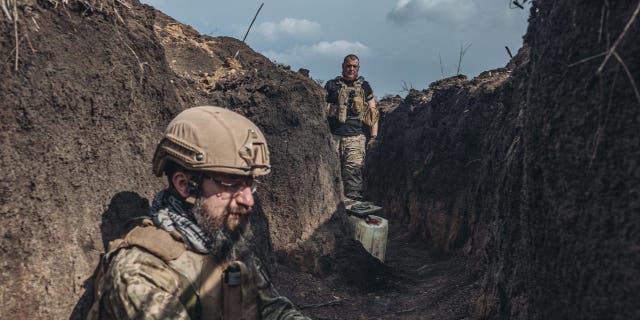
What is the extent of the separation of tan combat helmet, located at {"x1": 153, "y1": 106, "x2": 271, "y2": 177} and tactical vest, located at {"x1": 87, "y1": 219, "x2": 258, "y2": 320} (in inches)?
15.0

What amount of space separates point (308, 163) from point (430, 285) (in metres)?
2.41

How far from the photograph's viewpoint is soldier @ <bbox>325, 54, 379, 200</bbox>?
8.55 metres

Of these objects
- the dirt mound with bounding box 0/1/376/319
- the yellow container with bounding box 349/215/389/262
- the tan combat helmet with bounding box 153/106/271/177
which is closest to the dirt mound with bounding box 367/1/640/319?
the tan combat helmet with bounding box 153/106/271/177

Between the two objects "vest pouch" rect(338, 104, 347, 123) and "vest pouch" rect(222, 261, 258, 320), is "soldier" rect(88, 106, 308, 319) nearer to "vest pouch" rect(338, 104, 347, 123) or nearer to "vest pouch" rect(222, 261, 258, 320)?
"vest pouch" rect(222, 261, 258, 320)

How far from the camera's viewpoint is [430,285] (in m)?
7.25

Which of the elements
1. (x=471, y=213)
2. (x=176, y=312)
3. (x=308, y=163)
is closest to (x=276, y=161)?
(x=308, y=163)

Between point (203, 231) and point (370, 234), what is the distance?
5.42 meters

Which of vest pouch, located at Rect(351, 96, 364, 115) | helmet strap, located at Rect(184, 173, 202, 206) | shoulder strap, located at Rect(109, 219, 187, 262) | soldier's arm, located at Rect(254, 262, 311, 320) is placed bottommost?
soldier's arm, located at Rect(254, 262, 311, 320)

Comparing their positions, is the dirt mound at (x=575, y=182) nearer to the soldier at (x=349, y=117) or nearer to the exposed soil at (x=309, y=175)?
the exposed soil at (x=309, y=175)

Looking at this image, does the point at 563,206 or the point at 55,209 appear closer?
the point at 563,206

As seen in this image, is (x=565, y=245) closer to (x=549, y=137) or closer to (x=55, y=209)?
(x=549, y=137)

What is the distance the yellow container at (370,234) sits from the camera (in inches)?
310

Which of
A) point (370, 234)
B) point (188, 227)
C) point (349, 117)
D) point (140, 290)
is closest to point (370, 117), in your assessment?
point (349, 117)

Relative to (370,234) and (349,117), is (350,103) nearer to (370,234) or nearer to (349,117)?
(349,117)
